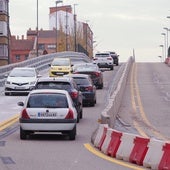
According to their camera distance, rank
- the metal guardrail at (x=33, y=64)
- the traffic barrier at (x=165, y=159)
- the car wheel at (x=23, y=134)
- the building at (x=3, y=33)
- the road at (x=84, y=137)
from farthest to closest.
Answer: the building at (x=3, y=33) < the metal guardrail at (x=33, y=64) < the car wheel at (x=23, y=134) < the road at (x=84, y=137) < the traffic barrier at (x=165, y=159)

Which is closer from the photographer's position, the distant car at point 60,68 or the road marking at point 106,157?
the road marking at point 106,157

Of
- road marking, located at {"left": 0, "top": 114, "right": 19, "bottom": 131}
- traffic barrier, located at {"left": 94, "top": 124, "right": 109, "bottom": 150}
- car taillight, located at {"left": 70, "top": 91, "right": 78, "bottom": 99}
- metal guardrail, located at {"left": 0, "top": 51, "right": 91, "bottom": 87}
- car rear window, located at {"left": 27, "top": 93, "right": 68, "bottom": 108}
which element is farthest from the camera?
metal guardrail, located at {"left": 0, "top": 51, "right": 91, "bottom": 87}

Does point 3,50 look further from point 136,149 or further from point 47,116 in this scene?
point 136,149

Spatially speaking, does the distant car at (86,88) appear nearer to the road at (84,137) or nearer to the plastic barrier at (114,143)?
the road at (84,137)

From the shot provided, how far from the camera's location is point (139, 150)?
624 inches

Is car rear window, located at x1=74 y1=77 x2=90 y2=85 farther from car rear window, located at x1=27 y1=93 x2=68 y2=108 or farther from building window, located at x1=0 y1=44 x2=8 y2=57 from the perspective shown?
building window, located at x1=0 y1=44 x2=8 y2=57

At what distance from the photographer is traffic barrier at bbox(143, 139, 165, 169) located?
575 inches

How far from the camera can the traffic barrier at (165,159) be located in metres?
14.2

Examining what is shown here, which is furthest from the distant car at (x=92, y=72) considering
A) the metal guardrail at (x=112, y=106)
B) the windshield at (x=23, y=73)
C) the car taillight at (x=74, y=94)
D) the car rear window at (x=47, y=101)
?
the car rear window at (x=47, y=101)

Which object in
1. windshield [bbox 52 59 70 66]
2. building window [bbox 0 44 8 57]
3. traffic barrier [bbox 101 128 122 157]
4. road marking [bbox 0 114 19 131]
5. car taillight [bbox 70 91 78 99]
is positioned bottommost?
road marking [bbox 0 114 19 131]

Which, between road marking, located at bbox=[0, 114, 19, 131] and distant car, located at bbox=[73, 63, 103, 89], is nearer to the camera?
road marking, located at bbox=[0, 114, 19, 131]

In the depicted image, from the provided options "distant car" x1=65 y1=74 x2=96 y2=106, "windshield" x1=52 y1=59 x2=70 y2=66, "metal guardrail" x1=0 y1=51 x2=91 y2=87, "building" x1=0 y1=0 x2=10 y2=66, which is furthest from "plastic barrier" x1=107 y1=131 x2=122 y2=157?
"building" x1=0 y1=0 x2=10 y2=66

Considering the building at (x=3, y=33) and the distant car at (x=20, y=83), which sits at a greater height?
the building at (x=3, y=33)

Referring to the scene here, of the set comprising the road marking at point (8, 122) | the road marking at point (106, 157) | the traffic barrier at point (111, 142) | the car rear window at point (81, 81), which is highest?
the car rear window at point (81, 81)
